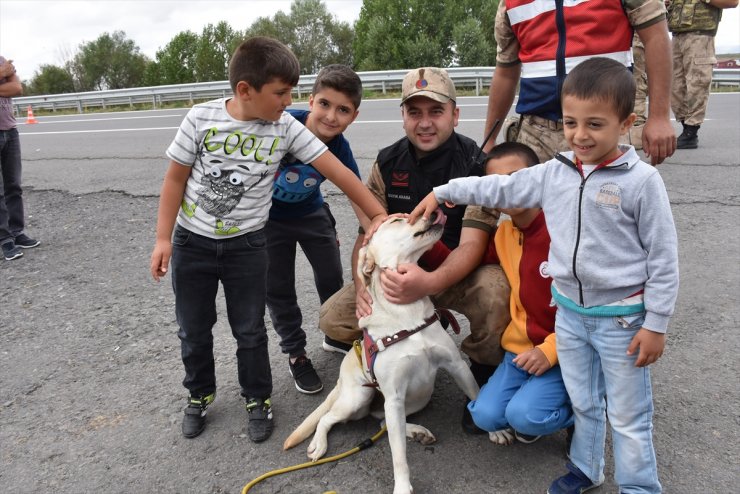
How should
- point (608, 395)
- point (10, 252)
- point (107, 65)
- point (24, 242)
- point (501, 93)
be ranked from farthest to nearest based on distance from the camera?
point (107, 65) < point (24, 242) < point (10, 252) < point (501, 93) < point (608, 395)

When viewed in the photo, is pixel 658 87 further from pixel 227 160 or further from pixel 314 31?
pixel 314 31

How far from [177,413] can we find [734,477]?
2.69 meters

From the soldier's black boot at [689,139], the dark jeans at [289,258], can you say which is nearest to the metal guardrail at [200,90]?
the soldier's black boot at [689,139]

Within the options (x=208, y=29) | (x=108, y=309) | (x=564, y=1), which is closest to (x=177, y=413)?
(x=108, y=309)

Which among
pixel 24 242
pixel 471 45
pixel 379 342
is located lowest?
pixel 24 242

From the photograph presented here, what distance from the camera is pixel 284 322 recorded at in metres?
3.55

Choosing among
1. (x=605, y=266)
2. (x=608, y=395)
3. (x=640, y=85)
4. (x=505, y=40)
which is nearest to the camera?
(x=605, y=266)

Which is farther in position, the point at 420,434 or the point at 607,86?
the point at 420,434

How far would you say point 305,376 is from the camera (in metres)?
3.38

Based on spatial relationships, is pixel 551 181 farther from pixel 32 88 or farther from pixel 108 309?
pixel 32 88

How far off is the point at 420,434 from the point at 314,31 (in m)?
56.7

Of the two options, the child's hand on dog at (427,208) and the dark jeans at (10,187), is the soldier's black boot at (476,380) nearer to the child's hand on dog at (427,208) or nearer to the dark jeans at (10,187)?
the child's hand on dog at (427,208)

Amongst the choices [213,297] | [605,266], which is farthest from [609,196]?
[213,297]

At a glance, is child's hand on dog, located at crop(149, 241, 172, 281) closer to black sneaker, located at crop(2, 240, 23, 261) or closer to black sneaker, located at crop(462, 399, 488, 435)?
black sneaker, located at crop(462, 399, 488, 435)
